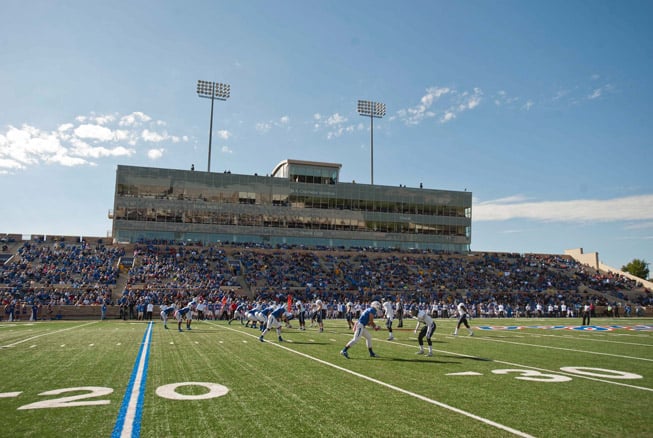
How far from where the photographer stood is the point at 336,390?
28.3 ft

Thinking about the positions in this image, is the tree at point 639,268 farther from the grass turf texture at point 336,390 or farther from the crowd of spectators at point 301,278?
the grass turf texture at point 336,390

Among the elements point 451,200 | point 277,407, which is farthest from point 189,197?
point 277,407

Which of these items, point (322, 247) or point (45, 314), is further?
point (322, 247)

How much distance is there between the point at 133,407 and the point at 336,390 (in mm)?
→ 3532

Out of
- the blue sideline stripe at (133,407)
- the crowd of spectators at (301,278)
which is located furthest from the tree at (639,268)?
the blue sideline stripe at (133,407)

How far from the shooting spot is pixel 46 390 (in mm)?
8305

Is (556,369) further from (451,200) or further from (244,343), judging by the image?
(451,200)

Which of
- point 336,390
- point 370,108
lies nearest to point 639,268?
point 370,108

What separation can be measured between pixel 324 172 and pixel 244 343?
4599cm

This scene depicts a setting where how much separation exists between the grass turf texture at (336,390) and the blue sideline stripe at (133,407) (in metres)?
0.13

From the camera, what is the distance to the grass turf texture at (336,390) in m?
6.31

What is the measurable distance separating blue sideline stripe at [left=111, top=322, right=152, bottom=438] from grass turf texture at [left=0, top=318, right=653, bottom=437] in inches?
4.9

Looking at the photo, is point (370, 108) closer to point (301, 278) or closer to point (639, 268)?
point (301, 278)

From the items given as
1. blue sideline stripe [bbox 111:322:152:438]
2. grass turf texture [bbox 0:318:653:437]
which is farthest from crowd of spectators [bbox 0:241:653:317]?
blue sideline stripe [bbox 111:322:152:438]
